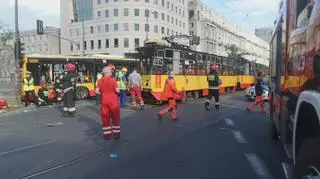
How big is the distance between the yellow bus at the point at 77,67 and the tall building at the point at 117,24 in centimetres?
7212

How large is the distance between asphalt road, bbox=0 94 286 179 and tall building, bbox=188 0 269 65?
10238 cm

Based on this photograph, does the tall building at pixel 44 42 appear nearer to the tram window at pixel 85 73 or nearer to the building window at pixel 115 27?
the building window at pixel 115 27

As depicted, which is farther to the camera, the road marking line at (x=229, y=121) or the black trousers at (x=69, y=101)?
the black trousers at (x=69, y=101)

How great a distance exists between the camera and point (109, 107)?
11352 millimetres

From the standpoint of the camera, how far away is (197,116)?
1678cm

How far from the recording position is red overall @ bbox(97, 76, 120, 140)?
36.8 feet

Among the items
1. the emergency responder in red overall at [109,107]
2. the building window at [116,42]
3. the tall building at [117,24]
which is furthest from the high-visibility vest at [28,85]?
the building window at [116,42]

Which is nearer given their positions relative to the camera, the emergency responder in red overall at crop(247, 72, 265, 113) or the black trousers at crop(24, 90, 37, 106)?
the emergency responder in red overall at crop(247, 72, 265, 113)

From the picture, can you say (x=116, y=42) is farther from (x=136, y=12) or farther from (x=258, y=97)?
(x=258, y=97)

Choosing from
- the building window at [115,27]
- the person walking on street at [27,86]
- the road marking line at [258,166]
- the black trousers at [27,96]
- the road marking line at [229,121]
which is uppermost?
the building window at [115,27]

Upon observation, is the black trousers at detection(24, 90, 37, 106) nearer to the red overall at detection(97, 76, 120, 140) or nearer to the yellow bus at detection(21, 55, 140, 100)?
the yellow bus at detection(21, 55, 140, 100)

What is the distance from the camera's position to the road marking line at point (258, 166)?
7297mm

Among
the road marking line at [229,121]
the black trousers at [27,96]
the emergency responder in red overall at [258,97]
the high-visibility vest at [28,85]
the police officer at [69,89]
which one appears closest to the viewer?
the road marking line at [229,121]

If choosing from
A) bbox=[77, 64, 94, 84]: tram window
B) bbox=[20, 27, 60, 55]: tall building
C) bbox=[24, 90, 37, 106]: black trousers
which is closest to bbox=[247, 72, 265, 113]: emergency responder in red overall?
bbox=[24, 90, 37, 106]: black trousers
